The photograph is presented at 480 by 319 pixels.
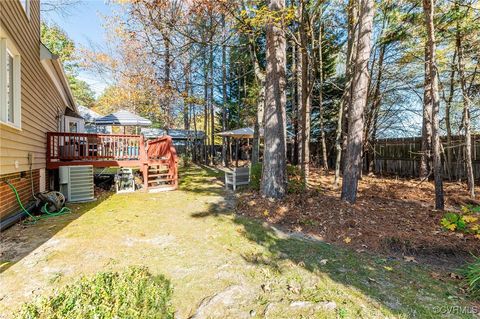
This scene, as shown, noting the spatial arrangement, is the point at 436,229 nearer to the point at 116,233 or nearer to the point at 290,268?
the point at 290,268

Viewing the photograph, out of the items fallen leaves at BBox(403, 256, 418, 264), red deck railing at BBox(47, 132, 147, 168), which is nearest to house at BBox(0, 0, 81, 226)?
red deck railing at BBox(47, 132, 147, 168)

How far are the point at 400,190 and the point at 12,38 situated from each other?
9797mm

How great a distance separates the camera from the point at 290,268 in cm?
323

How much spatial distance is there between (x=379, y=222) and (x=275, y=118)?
10.4ft

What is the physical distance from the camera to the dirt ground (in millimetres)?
3857

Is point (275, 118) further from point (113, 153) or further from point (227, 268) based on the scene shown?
point (113, 153)

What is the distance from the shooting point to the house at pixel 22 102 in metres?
4.19

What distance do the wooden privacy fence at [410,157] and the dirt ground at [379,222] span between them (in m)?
2.81

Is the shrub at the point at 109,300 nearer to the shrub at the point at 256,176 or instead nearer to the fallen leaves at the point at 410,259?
the fallen leaves at the point at 410,259

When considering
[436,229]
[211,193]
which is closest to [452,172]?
[436,229]

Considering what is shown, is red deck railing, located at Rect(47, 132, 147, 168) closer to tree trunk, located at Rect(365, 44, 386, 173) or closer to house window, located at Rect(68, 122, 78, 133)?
house window, located at Rect(68, 122, 78, 133)

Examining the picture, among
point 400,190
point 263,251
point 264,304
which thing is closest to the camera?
point 264,304

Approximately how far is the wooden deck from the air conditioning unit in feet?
0.71

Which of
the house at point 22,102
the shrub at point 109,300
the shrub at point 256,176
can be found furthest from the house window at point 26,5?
the shrub at point 256,176
